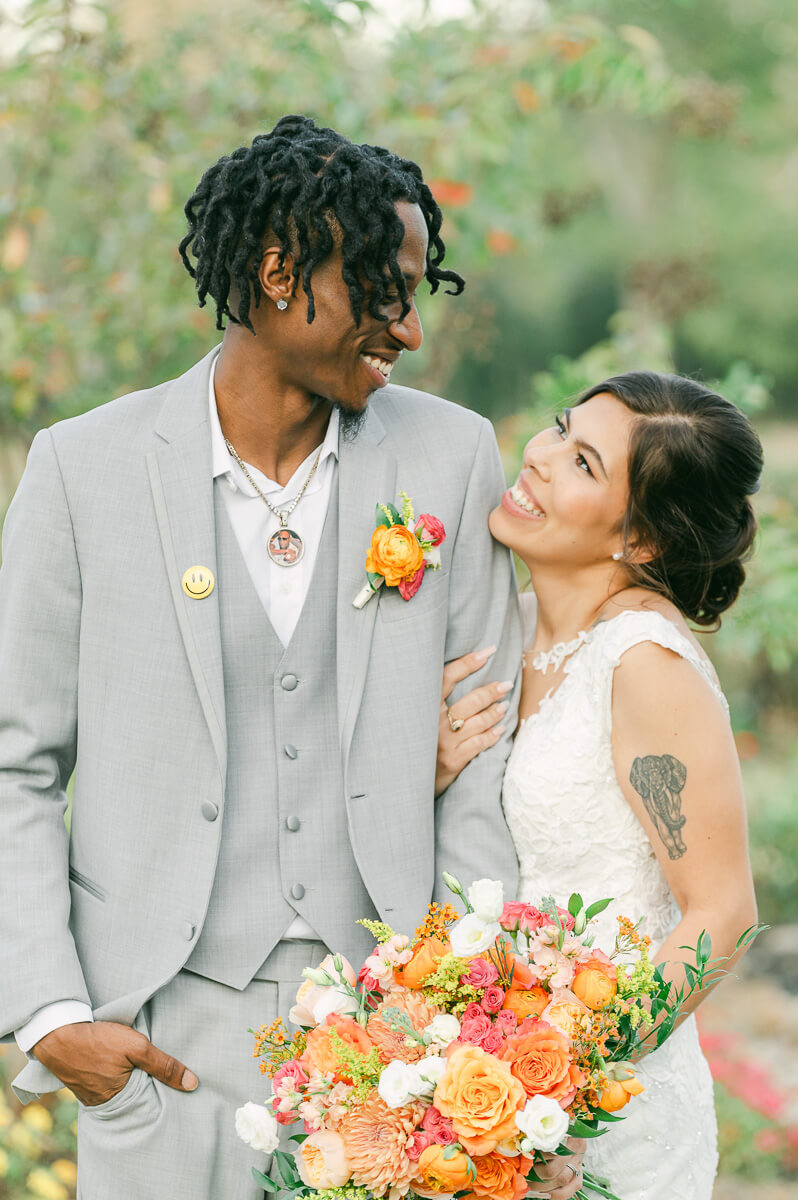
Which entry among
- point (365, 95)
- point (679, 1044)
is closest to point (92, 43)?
point (365, 95)

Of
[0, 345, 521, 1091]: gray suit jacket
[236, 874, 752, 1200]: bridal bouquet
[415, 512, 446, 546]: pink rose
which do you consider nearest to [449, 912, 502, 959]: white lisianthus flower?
[236, 874, 752, 1200]: bridal bouquet

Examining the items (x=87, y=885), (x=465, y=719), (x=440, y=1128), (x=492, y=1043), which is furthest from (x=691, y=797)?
(x=87, y=885)

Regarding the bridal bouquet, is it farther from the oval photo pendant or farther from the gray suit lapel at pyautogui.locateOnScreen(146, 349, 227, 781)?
the oval photo pendant

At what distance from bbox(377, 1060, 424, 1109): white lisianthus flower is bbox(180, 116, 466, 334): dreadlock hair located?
1.13 metres

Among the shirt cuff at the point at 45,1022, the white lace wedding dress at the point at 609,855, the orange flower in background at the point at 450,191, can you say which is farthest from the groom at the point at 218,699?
the orange flower in background at the point at 450,191

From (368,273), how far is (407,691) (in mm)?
687

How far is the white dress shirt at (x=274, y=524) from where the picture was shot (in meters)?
2.12

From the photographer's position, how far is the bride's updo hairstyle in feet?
7.48

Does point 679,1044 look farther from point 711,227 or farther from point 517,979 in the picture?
point 711,227

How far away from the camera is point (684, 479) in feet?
7.51

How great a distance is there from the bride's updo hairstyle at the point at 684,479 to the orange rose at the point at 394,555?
46 cm

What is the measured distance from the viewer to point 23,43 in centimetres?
395

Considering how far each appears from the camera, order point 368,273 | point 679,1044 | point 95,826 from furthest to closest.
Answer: point 679,1044, point 95,826, point 368,273

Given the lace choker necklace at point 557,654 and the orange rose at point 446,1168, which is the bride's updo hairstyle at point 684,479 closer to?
the lace choker necklace at point 557,654
